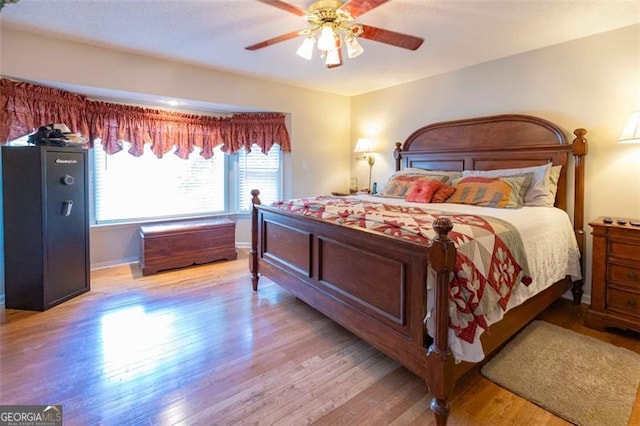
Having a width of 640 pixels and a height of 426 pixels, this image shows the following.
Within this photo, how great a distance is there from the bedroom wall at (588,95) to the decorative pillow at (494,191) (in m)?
0.60

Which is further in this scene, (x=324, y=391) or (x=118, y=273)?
(x=118, y=273)

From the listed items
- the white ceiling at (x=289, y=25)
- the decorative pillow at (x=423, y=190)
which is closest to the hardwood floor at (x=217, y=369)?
the decorative pillow at (x=423, y=190)

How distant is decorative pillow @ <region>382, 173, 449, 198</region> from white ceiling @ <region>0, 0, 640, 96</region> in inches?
47.7

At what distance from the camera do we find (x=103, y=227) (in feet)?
12.9

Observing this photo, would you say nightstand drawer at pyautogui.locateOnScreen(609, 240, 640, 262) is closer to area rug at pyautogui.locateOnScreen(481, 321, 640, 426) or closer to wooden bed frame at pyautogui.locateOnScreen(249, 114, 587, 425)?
wooden bed frame at pyautogui.locateOnScreen(249, 114, 587, 425)

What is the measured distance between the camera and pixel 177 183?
175 inches

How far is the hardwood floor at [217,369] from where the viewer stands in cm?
164

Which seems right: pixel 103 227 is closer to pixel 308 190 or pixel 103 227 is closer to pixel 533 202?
pixel 308 190

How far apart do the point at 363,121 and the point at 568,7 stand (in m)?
2.90

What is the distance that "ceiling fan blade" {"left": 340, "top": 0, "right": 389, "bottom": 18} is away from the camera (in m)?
1.93

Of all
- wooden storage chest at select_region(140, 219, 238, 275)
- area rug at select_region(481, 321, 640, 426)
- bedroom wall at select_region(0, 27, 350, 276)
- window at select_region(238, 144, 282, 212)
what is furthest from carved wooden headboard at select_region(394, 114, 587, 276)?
wooden storage chest at select_region(140, 219, 238, 275)

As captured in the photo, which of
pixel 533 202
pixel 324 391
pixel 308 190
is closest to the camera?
pixel 324 391

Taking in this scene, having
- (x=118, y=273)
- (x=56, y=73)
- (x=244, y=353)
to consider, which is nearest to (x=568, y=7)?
(x=244, y=353)

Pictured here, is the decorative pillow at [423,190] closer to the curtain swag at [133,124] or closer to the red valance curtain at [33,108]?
the curtain swag at [133,124]
